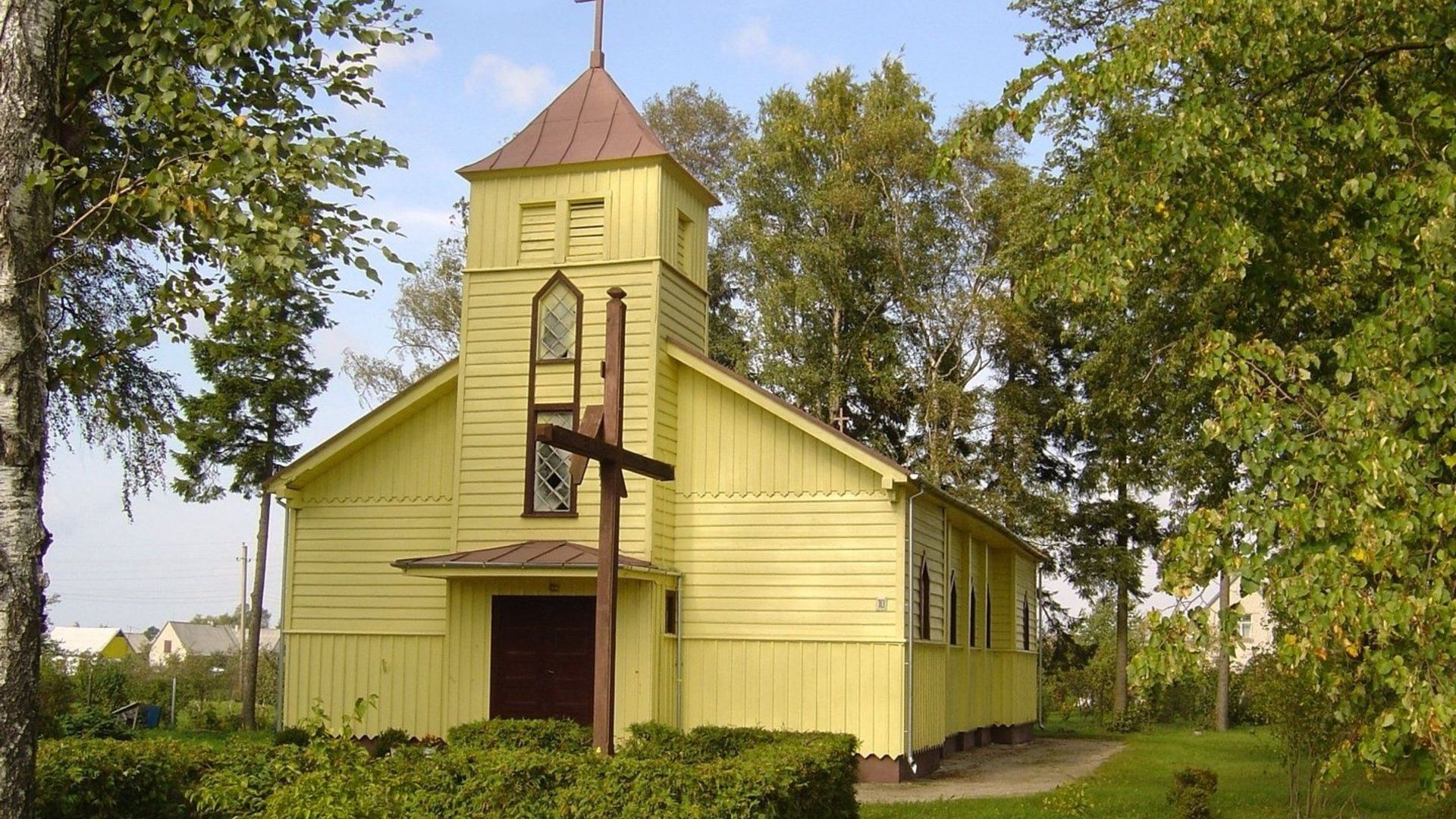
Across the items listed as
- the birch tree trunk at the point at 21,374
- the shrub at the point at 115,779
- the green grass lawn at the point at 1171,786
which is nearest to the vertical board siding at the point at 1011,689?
the green grass lawn at the point at 1171,786

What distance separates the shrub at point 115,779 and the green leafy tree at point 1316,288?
6989mm

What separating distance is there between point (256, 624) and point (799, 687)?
16.7 m

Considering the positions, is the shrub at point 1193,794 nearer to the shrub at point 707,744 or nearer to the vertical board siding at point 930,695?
the vertical board siding at point 930,695

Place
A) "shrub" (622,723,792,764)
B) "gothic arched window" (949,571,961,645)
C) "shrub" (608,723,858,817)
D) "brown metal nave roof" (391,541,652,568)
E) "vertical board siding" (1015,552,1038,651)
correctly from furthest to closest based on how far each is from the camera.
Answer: "vertical board siding" (1015,552,1038,651), "gothic arched window" (949,571,961,645), "brown metal nave roof" (391,541,652,568), "shrub" (622,723,792,764), "shrub" (608,723,858,817)

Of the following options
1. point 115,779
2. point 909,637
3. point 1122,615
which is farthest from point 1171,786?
point 1122,615

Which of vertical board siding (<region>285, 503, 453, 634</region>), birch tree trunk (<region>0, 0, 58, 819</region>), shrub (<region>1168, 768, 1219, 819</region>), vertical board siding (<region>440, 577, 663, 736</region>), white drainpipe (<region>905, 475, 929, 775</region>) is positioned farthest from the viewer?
vertical board siding (<region>285, 503, 453, 634</region>)

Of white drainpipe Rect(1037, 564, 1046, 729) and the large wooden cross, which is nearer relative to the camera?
the large wooden cross

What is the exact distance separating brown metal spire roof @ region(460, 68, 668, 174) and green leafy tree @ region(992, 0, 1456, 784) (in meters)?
7.53

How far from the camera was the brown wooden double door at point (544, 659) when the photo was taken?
17.6 m

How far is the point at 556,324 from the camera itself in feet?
60.2

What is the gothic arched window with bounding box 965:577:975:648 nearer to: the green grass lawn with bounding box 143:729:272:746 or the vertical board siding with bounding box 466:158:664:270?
the vertical board siding with bounding box 466:158:664:270

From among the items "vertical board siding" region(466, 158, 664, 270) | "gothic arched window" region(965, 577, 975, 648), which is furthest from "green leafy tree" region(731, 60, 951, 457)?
"vertical board siding" region(466, 158, 664, 270)

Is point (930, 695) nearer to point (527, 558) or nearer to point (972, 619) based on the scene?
point (972, 619)

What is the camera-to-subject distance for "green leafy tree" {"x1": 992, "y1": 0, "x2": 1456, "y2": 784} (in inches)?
303
